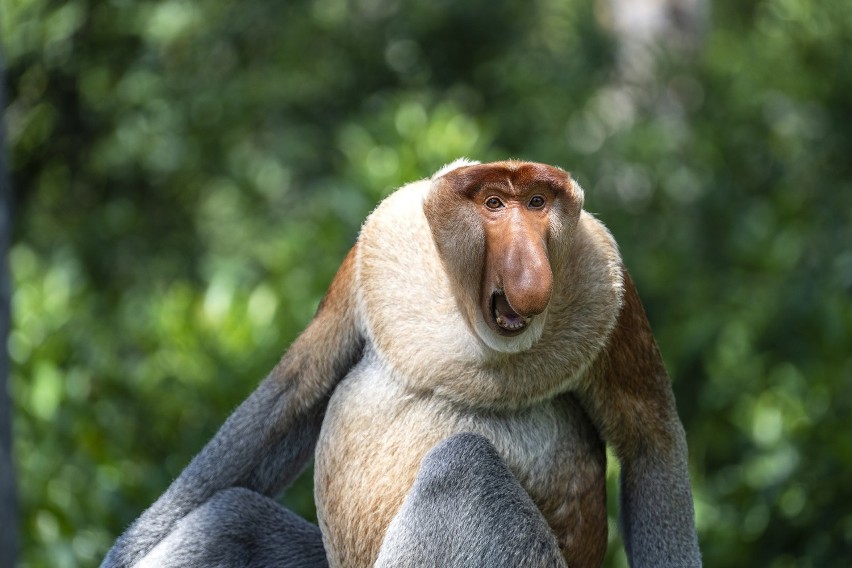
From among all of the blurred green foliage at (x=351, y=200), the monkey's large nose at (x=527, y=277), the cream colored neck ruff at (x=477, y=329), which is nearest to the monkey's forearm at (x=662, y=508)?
the cream colored neck ruff at (x=477, y=329)

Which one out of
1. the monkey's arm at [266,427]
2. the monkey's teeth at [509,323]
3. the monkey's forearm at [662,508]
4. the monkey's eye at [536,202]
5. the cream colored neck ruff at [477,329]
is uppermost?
the monkey's eye at [536,202]

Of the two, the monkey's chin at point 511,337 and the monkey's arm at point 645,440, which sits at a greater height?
the monkey's chin at point 511,337

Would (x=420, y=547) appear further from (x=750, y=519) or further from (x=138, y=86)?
(x=138, y=86)

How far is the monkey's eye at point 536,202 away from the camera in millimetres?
2137

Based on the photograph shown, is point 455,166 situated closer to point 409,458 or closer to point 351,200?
point 409,458

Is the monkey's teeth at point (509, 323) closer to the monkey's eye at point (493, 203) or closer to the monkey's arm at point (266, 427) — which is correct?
the monkey's eye at point (493, 203)

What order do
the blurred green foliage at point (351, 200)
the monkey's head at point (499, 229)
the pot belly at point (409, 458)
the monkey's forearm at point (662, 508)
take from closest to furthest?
the monkey's head at point (499, 229) < the pot belly at point (409, 458) < the monkey's forearm at point (662, 508) < the blurred green foliage at point (351, 200)

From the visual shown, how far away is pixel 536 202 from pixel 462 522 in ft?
2.10

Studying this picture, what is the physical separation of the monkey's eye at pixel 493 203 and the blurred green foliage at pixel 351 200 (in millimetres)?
2842

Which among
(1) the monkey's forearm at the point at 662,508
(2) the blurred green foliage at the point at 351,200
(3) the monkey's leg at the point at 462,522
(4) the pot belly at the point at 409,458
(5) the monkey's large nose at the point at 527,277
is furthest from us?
(2) the blurred green foliage at the point at 351,200

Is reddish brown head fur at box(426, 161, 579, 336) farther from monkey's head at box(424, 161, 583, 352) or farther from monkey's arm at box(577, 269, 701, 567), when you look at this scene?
monkey's arm at box(577, 269, 701, 567)

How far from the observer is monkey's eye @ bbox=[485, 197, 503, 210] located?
214cm

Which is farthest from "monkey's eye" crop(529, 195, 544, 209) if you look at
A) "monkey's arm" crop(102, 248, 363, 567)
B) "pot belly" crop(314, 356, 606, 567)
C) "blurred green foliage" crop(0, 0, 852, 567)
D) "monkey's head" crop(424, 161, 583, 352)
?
"blurred green foliage" crop(0, 0, 852, 567)

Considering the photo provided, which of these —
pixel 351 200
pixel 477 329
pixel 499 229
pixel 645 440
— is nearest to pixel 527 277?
pixel 499 229
